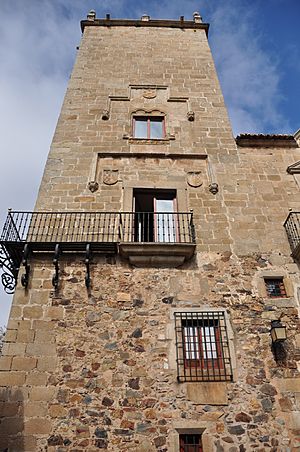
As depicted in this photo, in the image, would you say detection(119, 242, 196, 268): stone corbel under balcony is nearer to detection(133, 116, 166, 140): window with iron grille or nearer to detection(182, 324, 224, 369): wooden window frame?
detection(182, 324, 224, 369): wooden window frame

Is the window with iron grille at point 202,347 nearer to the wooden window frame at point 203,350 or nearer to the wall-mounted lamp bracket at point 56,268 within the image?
the wooden window frame at point 203,350

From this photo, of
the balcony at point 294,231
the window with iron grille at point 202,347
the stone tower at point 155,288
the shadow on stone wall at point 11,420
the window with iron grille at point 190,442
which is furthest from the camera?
the balcony at point 294,231

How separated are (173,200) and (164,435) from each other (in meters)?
5.50

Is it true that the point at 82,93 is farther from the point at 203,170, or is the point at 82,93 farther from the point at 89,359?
the point at 89,359

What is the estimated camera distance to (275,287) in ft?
27.8

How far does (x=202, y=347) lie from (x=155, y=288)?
1.56m

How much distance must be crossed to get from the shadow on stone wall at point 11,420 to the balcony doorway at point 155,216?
417cm

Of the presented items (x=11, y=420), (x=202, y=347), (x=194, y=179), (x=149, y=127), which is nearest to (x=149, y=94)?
(x=149, y=127)

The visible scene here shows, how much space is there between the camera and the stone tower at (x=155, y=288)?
263 inches

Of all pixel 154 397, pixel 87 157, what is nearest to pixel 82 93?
pixel 87 157

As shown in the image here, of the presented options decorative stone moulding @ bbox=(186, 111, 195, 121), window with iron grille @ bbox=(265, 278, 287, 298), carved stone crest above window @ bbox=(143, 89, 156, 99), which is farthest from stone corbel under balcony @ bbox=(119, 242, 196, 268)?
carved stone crest above window @ bbox=(143, 89, 156, 99)

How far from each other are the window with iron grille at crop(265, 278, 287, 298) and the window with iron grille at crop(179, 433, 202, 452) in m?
3.32

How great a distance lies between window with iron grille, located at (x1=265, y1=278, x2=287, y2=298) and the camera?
27.5 feet

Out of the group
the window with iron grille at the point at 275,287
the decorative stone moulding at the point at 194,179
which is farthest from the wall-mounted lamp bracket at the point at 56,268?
the window with iron grille at the point at 275,287
